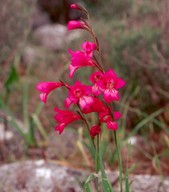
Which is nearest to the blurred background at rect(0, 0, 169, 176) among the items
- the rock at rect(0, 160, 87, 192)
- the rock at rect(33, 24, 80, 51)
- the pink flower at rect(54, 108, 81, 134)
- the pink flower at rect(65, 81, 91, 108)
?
the rock at rect(0, 160, 87, 192)

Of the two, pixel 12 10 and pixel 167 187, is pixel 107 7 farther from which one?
pixel 167 187

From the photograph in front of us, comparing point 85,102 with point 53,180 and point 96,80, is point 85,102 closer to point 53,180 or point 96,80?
point 96,80

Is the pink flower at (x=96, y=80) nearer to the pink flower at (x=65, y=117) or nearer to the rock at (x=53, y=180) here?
the pink flower at (x=65, y=117)

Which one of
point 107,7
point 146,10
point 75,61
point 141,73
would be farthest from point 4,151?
point 107,7

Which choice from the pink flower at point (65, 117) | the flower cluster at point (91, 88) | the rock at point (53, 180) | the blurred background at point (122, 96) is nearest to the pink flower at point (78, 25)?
the flower cluster at point (91, 88)

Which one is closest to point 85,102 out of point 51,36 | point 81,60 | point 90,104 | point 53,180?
point 90,104

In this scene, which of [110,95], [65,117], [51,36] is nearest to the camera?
[110,95]

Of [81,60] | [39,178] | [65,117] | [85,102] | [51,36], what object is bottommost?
[51,36]

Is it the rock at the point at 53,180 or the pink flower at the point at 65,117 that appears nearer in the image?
the pink flower at the point at 65,117
